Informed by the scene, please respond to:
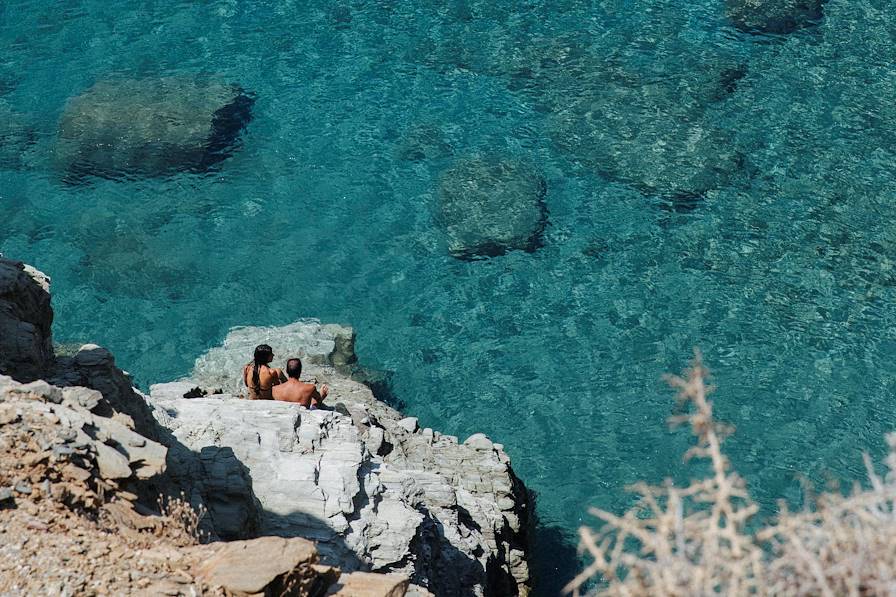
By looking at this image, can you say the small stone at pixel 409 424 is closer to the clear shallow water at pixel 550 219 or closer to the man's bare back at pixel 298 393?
the clear shallow water at pixel 550 219

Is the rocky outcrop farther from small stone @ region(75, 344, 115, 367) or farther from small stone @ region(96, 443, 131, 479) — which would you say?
small stone @ region(75, 344, 115, 367)

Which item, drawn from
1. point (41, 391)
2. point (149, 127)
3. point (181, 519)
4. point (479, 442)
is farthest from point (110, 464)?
point (149, 127)

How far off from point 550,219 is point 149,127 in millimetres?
8067

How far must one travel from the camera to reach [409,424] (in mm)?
13672

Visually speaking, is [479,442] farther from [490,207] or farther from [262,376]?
[490,207]

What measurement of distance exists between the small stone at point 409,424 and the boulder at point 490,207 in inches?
169

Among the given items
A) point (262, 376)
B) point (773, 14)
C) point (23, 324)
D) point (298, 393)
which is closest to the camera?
point (23, 324)

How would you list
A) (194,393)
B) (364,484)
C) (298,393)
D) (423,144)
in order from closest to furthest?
(364,484)
(298,393)
(194,393)
(423,144)

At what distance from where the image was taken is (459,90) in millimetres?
20734

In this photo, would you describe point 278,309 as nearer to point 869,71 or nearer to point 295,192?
point 295,192

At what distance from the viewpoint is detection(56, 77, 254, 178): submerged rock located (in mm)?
19109

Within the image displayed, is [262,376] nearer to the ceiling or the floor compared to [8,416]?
nearer to the floor

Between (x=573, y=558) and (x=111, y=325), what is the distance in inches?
327

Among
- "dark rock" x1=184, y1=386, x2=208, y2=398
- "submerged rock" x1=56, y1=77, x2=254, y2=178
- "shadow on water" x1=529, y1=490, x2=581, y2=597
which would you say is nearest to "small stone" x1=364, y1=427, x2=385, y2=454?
"dark rock" x1=184, y1=386, x2=208, y2=398
